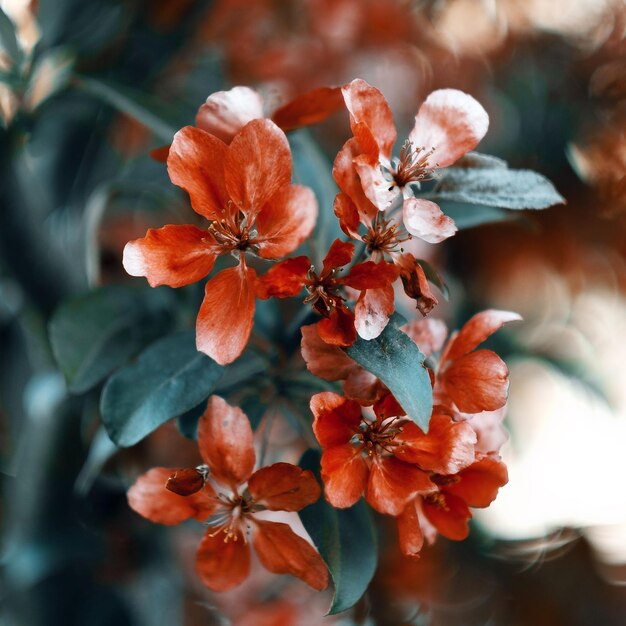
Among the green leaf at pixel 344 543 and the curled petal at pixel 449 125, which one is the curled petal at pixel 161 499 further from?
the curled petal at pixel 449 125

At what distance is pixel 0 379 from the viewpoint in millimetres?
959

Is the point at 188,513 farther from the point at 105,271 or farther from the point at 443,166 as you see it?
the point at 105,271

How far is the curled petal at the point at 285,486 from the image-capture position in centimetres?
50

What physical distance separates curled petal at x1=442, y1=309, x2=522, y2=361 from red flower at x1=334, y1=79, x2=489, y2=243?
10 cm

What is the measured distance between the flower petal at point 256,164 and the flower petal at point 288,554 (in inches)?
9.9

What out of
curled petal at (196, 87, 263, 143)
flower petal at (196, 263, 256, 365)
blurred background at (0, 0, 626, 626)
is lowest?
blurred background at (0, 0, 626, 626)

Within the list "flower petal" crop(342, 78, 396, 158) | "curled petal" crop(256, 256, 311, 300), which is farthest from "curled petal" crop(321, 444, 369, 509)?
"flower petal" crop(342, 78, 396, 158)

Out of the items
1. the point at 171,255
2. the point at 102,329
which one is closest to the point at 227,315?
the point at 171,255

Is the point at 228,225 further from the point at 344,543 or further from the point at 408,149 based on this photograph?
the point at 344,543

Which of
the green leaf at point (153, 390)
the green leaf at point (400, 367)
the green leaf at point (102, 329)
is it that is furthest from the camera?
the green leaf at point (102, 329)

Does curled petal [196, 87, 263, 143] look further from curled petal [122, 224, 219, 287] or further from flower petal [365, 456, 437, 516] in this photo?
flower petal [365, 456, 437, 516]

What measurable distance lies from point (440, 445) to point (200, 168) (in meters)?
0.26

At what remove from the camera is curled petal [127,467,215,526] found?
556 millimetres

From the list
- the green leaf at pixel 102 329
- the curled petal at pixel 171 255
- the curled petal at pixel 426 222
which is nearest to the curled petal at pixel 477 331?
the curled petal at pixel 426 222
